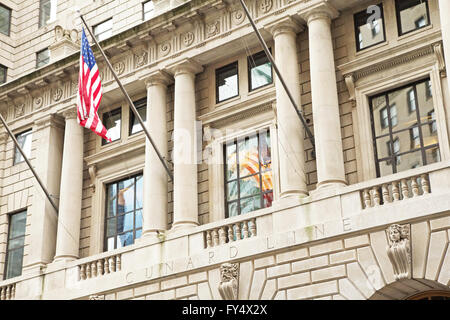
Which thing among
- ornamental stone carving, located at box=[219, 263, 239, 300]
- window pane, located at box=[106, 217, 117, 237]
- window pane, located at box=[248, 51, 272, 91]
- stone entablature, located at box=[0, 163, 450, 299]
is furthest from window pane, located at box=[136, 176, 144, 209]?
ornamental stone carving, located at box=[219, 263, 239, 300]

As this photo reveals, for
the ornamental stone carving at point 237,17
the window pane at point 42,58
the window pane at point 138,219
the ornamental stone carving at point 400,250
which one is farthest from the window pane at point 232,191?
the window pane at point 42,58

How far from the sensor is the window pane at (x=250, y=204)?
2594 cm

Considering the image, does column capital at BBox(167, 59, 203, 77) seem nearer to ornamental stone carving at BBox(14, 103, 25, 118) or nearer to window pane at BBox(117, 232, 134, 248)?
window pane at BBox(117, 232, 134, 248)

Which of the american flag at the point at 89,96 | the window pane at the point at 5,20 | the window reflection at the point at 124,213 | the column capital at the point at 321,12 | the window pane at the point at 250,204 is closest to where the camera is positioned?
the column capital at the point at 321,12

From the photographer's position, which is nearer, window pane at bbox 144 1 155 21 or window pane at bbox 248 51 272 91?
window pane at bbox 248 51 272 91

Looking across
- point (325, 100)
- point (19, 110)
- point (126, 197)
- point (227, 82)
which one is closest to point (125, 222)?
point (126, 197)

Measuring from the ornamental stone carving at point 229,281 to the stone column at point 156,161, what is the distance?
3.89 m

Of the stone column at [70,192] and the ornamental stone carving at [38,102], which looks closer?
the stone column at [70,192]

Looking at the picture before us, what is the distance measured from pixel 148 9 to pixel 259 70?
22.8 ft

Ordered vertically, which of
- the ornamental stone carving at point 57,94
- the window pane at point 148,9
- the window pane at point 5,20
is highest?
the window pane at point 5,20

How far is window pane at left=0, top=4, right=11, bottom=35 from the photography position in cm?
3738

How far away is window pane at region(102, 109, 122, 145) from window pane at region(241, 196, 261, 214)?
6676mm

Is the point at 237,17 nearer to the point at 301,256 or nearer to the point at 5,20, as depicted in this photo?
the point at 301,256

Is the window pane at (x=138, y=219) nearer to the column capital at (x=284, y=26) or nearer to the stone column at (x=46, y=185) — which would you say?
the stone column at (x=46, y=185)
